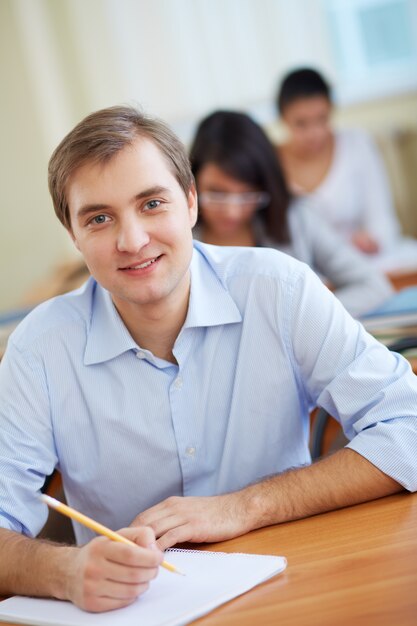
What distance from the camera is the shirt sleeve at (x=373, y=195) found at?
4.70 meters

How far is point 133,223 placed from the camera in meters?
1.52

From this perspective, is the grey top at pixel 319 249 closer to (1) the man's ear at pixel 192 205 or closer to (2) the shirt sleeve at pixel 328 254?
(2) the shirt sleeve at pixel 328 254

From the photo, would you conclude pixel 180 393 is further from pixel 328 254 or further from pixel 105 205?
pixel 328 254

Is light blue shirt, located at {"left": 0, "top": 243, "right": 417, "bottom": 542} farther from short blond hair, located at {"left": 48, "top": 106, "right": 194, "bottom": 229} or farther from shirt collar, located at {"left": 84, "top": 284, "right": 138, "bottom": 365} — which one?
short blond hair, located at {"left": 48, "top": 106, "right": 194, "bottom": 229}

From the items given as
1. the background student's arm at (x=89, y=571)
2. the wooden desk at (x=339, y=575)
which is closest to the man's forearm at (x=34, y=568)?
the background student's arm at (x=89, y=571)

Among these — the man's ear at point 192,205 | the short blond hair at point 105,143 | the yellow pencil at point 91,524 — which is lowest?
the yellow pencil at point 91,524

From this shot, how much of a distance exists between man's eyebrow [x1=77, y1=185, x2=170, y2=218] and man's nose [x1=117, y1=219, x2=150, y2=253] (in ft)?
0.13

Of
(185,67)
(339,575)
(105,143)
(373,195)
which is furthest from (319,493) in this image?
(185,67)

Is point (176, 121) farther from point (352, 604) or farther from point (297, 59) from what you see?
point (352, 604)

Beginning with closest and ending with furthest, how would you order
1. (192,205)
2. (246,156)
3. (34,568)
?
1. (34,568)
2. (192,205)
3. (246,156)

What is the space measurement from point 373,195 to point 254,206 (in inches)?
74.2

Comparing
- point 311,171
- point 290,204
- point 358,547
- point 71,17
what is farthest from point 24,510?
point 71,17

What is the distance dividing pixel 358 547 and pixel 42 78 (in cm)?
509

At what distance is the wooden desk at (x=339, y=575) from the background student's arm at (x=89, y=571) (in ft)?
0.38
